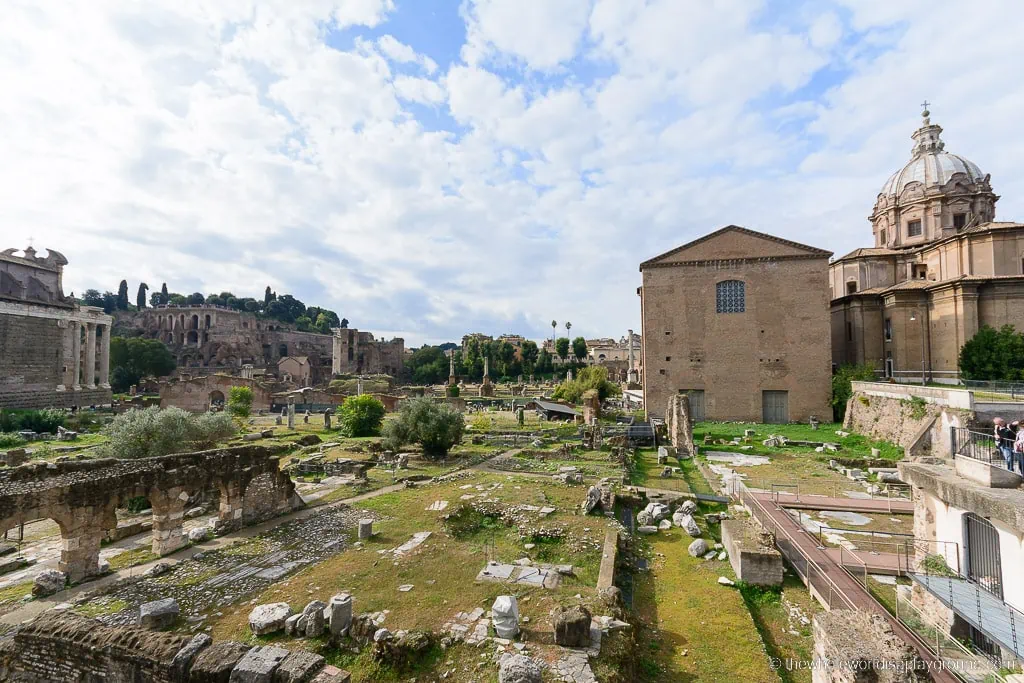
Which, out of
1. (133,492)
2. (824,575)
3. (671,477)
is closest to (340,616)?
(133,492)

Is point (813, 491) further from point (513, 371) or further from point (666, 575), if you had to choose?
point (513, 371)

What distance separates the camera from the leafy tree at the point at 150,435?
15.7 meters

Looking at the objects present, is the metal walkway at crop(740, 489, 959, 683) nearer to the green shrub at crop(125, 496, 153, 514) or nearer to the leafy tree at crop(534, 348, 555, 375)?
the green shrub at crop(125, 496, 153, 514)

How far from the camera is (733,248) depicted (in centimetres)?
3212

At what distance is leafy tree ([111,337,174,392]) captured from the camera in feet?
200

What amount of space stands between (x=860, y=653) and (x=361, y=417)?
87.7 feet

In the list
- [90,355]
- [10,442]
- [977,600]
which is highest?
[90,355]

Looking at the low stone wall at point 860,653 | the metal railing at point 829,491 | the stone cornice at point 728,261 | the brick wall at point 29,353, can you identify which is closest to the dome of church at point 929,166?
the stone cornice at point 728,261

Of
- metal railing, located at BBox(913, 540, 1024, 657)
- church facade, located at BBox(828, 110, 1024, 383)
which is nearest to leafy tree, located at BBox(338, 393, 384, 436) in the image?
metal railing, located at BBox(913, 540, 1024, 657)

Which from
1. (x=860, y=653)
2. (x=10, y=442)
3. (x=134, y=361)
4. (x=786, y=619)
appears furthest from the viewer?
(x=134, y=361)

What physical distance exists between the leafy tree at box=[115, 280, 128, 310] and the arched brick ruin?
108435 mm

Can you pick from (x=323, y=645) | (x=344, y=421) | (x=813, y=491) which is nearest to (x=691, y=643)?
(x=323, y=645)

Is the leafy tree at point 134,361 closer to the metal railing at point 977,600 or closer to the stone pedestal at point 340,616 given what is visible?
the stone pedestal at point 340,616

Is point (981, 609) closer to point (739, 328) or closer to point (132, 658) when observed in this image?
point (132, 658)
